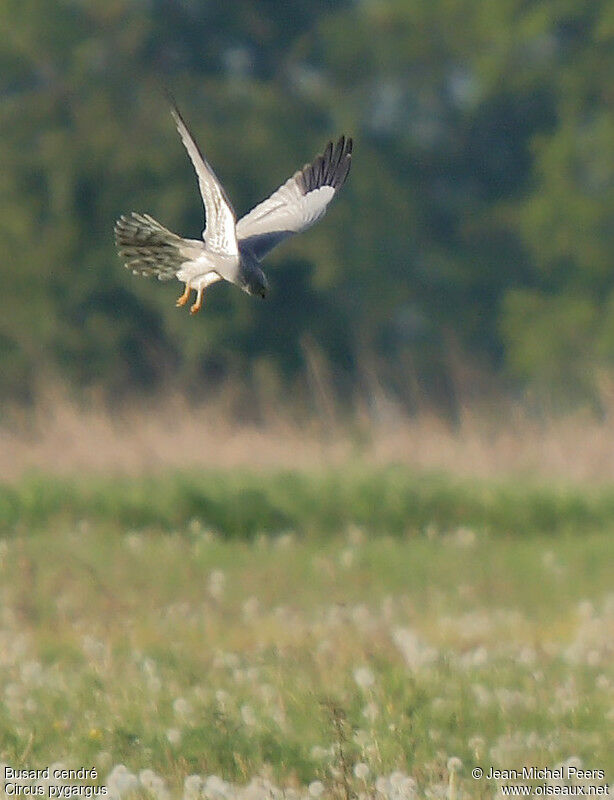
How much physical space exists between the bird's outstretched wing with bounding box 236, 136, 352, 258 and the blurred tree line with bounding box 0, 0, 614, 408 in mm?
18169

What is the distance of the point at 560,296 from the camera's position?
2828cm

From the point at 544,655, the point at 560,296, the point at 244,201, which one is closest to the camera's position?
the point at 544,655

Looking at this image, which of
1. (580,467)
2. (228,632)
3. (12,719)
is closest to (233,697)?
(12,719)

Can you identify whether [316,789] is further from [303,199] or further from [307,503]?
[307,503]

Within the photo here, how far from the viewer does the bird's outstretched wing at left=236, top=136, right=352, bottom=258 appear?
481cm

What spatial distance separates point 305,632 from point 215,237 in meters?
3.43

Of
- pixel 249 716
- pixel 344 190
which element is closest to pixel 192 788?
pixel 249 716

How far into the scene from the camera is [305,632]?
7074 millimetres

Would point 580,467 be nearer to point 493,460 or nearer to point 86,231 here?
point 493,460

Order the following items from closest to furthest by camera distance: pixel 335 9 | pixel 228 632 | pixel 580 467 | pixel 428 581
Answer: pixel 228 632 → pixel 428 581 → pixel 580 467 → pixel 335 9

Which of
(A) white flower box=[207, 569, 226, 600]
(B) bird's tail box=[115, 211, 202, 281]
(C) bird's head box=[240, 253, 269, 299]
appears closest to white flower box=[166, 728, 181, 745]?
(B) bird's tail box=[115, 211, 202, 281]

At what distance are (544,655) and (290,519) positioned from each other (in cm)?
542

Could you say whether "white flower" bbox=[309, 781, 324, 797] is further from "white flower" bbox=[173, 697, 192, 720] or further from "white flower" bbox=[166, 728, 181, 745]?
"white flower" bbox=[173, 697, 192, 720]

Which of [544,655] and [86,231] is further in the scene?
[86,231]
